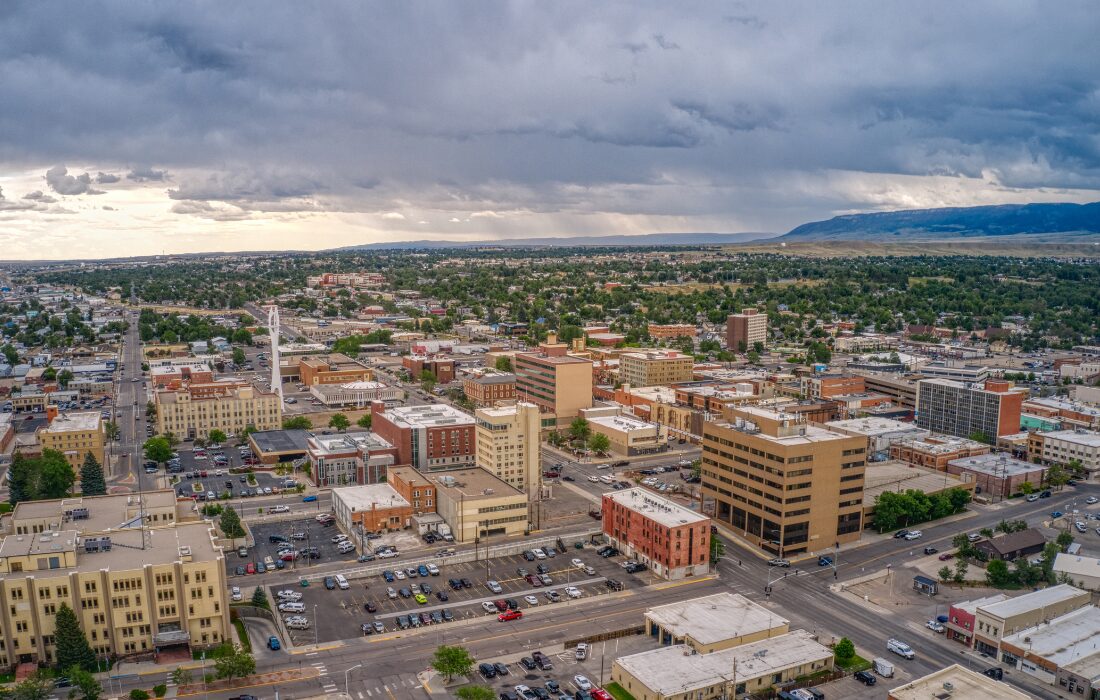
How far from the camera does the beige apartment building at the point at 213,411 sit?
107625 mm

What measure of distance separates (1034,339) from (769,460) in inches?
5586

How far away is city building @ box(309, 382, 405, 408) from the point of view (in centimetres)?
13012

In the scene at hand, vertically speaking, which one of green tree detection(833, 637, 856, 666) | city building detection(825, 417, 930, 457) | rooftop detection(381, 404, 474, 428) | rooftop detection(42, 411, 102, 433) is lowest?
green tree detection(833, 637, 856, 666)

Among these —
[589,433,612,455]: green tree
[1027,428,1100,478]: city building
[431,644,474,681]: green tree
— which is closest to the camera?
[431,644,474,681]: green tree

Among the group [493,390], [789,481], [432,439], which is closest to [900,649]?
[789,481]

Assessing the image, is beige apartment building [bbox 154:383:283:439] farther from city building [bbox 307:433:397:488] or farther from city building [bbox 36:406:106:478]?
city building [bbox 307:433:397:488]

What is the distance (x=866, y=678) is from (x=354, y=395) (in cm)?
A: 9558

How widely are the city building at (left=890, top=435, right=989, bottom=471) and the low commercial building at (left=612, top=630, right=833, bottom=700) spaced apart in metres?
47.3

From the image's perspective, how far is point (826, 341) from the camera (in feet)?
632

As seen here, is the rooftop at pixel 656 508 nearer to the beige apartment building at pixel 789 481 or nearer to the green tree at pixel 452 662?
the beige apartment building at pixel 789 481

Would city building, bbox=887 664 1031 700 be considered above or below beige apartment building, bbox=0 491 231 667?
below

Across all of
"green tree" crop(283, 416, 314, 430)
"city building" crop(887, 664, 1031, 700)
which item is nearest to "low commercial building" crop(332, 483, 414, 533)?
"green tree" crop(283, 416, 314, 430)

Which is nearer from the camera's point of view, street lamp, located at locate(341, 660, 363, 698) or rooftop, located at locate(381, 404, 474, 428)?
street lamp, located at locate(341, 660, 363, 698)

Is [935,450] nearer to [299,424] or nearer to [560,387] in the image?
[560,387]
